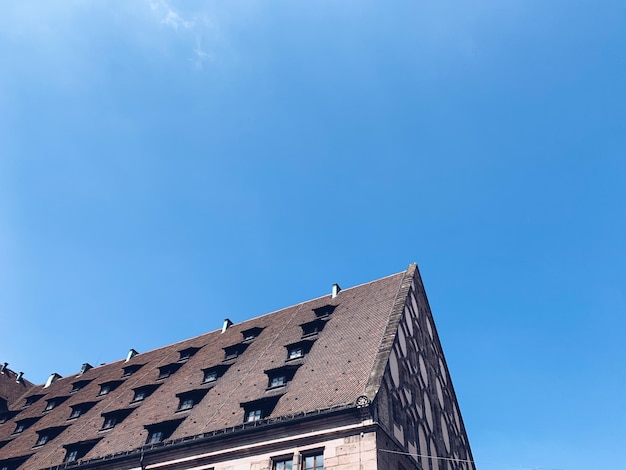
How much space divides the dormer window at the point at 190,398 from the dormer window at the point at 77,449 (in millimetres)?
4316

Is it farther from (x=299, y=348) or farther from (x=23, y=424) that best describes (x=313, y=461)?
(x=23, y=424)

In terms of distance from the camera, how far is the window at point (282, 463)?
1864 centimetres

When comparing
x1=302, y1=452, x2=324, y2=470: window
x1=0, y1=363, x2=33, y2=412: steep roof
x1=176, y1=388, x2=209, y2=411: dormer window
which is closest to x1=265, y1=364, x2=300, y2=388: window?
x1=176, y1=388, x2=209, y2=411: dormer window

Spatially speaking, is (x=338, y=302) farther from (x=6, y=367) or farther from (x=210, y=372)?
(x=6, y=367)

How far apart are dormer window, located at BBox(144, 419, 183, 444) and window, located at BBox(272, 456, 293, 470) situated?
5985 millimetres

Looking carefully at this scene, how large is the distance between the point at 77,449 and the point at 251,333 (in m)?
10.4

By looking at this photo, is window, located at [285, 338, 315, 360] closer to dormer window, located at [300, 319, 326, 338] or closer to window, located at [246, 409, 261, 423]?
dormer window, located at [300, 319, 326, 338]

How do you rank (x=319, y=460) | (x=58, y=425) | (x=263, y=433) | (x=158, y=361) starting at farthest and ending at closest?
(x=158, y=361)
(x=58, y=425)
(x=263, y=433)
(x=319, y=460)

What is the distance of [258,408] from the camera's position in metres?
21.0

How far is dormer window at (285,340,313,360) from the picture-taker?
2430cm

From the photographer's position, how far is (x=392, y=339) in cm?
2200

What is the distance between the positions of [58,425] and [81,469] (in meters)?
6.75

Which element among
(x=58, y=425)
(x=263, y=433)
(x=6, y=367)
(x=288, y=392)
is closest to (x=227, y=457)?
(x=263, y=433)

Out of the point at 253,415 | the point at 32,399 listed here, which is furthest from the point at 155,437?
the point at 32,399
